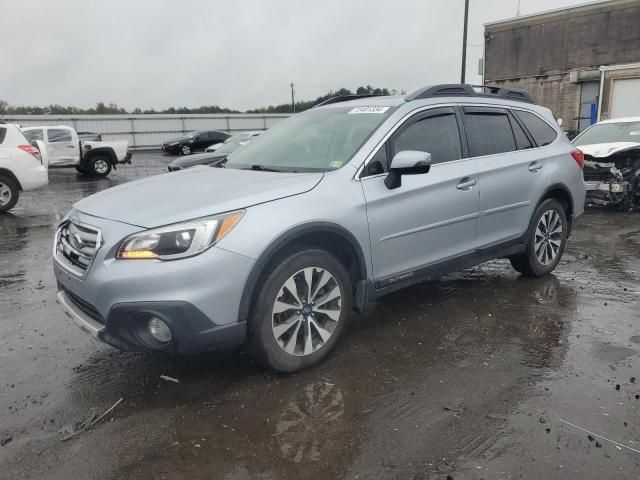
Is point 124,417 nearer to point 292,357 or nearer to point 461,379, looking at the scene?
point 292,357

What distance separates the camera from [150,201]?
10.6 ft

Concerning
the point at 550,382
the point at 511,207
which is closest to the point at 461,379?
the point at 550,382

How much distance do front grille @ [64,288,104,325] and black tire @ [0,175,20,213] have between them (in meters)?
8.35

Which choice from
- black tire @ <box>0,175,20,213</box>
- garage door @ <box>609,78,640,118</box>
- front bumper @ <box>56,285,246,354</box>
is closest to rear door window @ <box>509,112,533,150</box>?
front bumper @ <box>56,285,246,354</box>

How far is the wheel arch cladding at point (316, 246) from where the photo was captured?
2990mm

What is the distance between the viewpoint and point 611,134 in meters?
9.98

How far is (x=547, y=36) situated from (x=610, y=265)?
95.2 feet

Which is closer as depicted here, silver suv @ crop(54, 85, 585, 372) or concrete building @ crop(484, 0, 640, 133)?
silver suv @ crop(54, 85, 585, 372)

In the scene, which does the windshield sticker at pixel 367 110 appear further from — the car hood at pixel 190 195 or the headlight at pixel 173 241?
the headlight at pixel 173 241

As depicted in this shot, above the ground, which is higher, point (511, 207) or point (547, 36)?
point (547, 36)

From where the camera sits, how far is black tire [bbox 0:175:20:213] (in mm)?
10273

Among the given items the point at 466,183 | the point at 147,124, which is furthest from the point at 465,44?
→ the point at 466,183

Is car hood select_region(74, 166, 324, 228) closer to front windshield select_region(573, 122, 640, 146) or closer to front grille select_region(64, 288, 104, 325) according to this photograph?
front grille select_region(64, 288, 104, 325)

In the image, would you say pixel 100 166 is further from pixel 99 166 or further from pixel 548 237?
pixel 548 237
